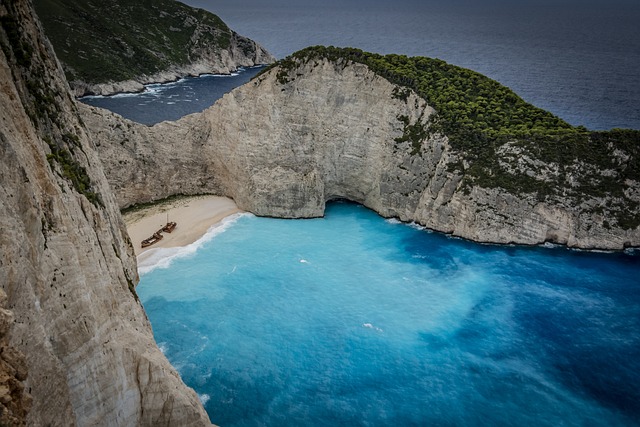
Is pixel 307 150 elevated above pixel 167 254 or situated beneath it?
elevated above

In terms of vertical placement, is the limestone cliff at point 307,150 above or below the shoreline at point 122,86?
below

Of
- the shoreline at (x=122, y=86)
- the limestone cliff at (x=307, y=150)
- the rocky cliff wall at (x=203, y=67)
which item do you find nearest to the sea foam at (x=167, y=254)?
the limestone cliff at (x=307, y=150)

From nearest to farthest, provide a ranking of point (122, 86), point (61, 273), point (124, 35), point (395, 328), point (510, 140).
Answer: point (61, 273)
point (395, 328)
point (510, 140)
point (122, 86)
point (124, 35)

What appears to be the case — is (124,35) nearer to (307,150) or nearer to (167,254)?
(307,150)

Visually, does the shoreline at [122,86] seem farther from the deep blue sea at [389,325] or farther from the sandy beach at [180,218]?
the deep blue sea at [389,325]

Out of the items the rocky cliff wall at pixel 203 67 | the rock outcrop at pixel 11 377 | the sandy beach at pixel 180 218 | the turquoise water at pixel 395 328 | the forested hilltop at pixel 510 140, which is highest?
the rocky cliff wall at pixel 203 67

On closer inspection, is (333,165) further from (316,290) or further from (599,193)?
(599,193)

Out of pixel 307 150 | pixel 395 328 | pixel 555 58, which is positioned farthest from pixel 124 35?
pixel 395 328

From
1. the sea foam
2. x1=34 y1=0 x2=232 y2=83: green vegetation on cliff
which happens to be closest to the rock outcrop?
the sea foam
